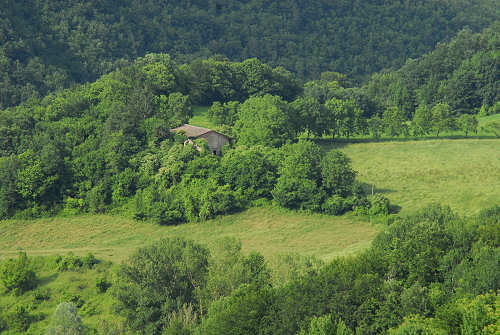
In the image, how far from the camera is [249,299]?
1379 inches

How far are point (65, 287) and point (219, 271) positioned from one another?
678 inches

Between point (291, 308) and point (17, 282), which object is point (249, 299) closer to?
point (291, 308)

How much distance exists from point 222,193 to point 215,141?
12.8m

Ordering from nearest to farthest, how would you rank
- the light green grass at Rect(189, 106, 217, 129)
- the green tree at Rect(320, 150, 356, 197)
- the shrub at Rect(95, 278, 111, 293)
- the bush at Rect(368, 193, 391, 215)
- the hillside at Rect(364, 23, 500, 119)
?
the shrub at Rect(95, 278, 111, 293), the bush at Rect(368, 193, 391, 215), the green tree at Rect(320, 150, 356, 197), the light green grass at Rect(189, 106, 217, 129), the hillside at Rect(364, 23, 500, 119)

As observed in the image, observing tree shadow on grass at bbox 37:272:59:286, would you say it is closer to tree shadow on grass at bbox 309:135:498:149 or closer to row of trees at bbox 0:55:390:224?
row of trees at bbox 0:55:390:224

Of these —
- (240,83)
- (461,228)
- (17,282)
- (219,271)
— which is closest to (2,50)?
(240,83)

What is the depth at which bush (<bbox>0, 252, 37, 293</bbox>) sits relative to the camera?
51.4 meters

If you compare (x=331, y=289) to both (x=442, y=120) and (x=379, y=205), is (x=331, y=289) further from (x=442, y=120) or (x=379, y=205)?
(x=442, y=120)

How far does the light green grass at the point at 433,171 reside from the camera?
Result: 65.0 meters

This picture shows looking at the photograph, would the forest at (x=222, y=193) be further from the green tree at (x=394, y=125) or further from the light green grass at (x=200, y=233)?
the light green grass at (x=200, y=233)

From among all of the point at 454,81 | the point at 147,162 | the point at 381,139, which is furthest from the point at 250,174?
the point at 454,81

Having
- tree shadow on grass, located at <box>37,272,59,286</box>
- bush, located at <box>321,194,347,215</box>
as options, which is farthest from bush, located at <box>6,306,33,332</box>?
bush, located at <box>321,194,347,215</box>

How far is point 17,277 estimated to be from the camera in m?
51.5

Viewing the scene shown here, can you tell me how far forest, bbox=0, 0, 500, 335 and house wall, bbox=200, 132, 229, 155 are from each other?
228cm
